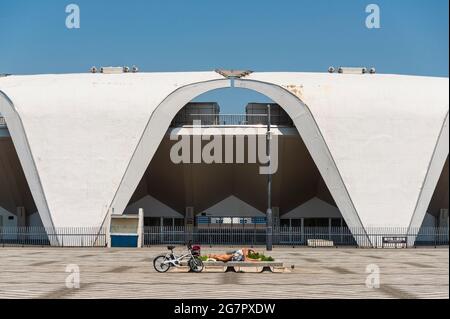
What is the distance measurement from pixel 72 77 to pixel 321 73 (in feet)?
58.9

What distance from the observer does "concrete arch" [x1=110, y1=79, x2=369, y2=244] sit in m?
35.3

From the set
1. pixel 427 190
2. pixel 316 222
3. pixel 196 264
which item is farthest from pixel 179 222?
pixel 196 264

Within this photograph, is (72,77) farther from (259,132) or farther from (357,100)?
(357,100)

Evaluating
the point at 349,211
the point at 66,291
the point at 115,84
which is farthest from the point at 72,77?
the point at 66,291

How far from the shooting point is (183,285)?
15.2 metres

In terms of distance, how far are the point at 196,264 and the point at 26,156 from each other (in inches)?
815

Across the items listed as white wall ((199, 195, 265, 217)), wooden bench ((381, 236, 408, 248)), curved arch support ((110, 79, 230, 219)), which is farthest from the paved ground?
white wall ((199, 195, 265, 217))

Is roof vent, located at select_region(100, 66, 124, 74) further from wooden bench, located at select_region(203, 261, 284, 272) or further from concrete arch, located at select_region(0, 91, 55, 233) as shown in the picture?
wooden bench, located at select_region(203, 261, 284, 272)

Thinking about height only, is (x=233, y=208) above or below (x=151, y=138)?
below

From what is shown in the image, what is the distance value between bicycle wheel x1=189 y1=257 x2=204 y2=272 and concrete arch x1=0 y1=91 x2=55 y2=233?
728 inches

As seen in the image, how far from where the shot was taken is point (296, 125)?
36562 millimetres

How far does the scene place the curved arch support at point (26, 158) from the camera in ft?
116

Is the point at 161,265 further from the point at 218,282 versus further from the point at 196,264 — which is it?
the point at 218,282

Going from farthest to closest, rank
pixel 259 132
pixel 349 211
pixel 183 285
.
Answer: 1. pixel 259 132
2. pixel 349 211
3. pixel 183 285
